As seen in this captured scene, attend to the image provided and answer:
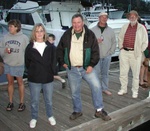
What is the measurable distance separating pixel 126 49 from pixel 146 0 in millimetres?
48833

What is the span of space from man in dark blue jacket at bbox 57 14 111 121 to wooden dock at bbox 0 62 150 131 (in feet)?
1.40

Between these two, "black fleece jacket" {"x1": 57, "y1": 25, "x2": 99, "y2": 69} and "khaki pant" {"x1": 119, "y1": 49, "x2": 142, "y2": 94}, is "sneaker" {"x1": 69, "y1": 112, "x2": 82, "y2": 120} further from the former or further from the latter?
"khaki pant" {"x1": 119, "y1": 49, "x2": 142, "y2": 94}

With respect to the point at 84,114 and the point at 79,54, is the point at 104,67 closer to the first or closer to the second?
the point at 84,114

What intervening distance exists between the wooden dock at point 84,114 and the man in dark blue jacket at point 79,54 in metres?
0.43

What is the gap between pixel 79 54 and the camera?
361 cm

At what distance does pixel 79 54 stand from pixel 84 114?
124cm

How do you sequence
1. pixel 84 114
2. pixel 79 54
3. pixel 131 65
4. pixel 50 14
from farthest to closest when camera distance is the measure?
pixel 50 14 → pixel 131 65 → pixel 84 114 → pixel 79 54

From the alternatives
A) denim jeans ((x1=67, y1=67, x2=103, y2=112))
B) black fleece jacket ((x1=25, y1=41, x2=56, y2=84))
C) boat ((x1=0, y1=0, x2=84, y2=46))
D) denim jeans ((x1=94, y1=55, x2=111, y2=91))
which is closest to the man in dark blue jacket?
denim jeans ((x1=67, y1=67, x2=103, y2=112))

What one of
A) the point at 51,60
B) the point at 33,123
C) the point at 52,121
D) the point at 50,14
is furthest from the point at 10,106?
the point at 50,14

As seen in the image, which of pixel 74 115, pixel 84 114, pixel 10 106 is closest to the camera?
pixel 74 115

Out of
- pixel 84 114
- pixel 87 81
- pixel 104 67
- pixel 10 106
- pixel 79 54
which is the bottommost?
pixel 84 114

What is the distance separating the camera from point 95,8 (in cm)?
2183

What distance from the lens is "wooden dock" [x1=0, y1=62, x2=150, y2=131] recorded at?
3796mm

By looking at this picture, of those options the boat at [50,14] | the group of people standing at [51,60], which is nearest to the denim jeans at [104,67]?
the group of people standing at [51,60]
